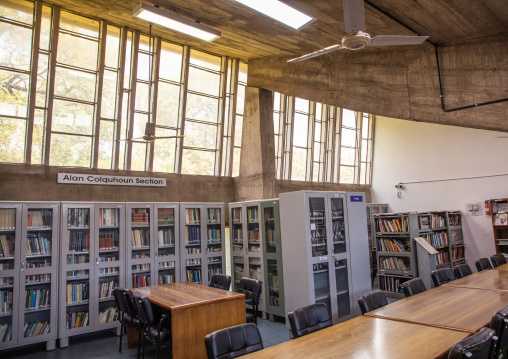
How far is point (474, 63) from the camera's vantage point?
5.02m

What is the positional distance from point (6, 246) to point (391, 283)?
734 cm

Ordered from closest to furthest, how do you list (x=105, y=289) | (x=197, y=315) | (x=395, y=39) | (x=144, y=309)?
(x=395, y=39)
(x=197, y=315)
(x=144, y=309)
(x=105, y=289)

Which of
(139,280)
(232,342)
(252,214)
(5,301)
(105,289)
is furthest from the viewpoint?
(252,214)

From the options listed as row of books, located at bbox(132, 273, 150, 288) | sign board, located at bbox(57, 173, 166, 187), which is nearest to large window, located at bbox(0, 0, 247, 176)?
sign board, located at bbox(57, 173, 166, 187)

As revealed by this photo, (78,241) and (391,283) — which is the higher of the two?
(78,241)

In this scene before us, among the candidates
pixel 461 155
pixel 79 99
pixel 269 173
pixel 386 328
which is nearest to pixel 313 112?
pixel 269 173

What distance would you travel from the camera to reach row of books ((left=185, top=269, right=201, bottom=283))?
7270mm

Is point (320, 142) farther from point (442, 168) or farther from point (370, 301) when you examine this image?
point (370, 301)

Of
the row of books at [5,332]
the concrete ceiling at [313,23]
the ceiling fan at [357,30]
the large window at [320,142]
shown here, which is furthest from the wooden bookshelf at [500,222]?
the row of books at [5,332]

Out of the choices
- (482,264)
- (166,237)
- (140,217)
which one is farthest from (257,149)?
(482,264)

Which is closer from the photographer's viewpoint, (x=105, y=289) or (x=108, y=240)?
(x=105, y=289)

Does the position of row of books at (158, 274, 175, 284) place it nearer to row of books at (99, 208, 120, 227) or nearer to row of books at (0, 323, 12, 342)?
row of books at (99, 208, 120, 227)

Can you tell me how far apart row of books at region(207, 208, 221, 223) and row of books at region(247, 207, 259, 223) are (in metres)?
0.87

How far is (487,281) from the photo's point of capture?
194 inches
